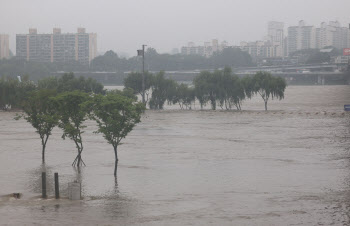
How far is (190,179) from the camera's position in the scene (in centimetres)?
2886

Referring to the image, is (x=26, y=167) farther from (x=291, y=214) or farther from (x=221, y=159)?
(x=291, y=214)

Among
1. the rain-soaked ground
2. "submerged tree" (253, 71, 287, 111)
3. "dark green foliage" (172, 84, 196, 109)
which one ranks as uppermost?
"submerged tree" (253, 71, 287, 111)

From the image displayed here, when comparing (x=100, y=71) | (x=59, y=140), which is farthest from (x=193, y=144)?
(x=100, y=71)

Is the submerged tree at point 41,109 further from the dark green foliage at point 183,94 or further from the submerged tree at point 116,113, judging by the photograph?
the dark green foliage at point 183,94

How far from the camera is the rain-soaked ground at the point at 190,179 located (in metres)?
21.3

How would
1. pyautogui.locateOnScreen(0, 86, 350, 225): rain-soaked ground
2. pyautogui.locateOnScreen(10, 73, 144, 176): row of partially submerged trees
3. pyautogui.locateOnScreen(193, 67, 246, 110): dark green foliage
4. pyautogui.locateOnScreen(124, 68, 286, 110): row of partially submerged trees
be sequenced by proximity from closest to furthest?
pyautogui.locateOnScreen(0, 86, 350, 225): rain-soaked ground < pyautogui.locateOnScreen(10, 73, 144, 176): row of partially submerged trees < pyautogui.locateOnScreen(124, 68, 286, 110): row of partially submerged trees < pyautogui.locateOnScreen(193, 67, 246, 110): dark green foliage

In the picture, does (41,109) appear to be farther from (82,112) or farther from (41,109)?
(82,112)

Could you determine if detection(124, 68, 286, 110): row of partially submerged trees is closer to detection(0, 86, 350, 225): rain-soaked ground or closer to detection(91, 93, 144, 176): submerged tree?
detection(0, 86, 350, 225): rain-soaked ground

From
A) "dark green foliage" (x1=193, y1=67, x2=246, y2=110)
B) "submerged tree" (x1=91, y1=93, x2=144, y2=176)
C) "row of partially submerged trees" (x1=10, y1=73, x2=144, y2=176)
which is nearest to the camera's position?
"submerged tree" (x1=91, y1=93, x2=144, y2=176)

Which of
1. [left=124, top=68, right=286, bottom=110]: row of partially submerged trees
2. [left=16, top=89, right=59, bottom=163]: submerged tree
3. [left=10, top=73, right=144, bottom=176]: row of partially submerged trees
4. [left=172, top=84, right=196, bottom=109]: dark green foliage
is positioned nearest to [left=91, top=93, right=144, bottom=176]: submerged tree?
[left=10, top=73, right=144, bottom=176]: row of partially submerged trees

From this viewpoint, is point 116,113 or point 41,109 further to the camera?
point 41,109

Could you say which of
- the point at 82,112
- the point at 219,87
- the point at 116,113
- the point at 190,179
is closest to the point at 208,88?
the point at 219,87

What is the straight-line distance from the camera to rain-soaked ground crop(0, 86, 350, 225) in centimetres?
2130

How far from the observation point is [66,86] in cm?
8862
